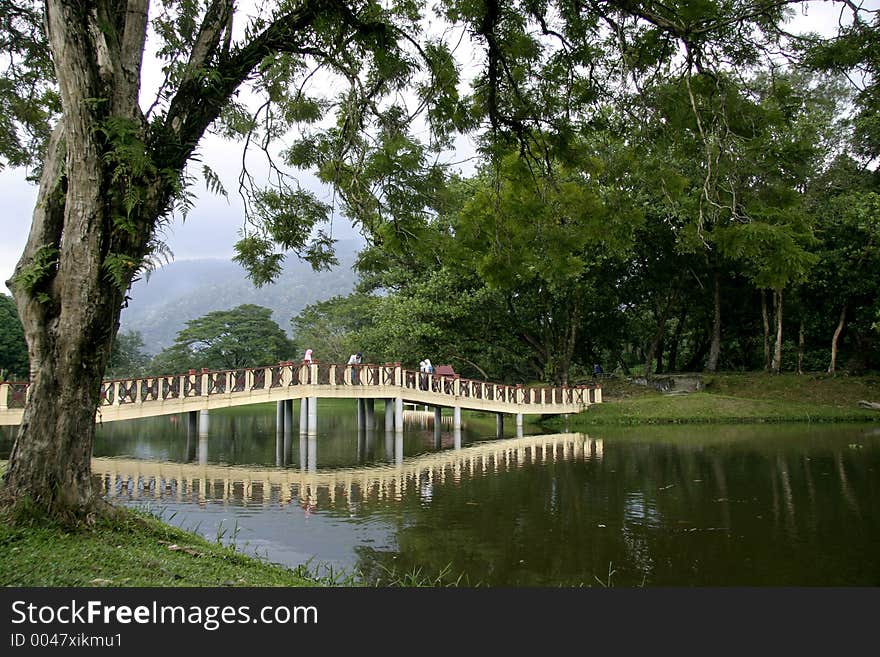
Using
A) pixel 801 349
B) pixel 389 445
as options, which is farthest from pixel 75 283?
pixel 801 349

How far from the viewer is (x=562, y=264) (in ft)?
20.5

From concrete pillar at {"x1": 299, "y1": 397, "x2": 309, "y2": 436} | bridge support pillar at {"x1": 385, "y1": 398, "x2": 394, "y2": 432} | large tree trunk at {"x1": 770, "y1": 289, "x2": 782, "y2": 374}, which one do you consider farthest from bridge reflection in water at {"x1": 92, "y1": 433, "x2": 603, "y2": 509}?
large tree trunk at {"x1": 770, "y1": 289, "x2": 782, "y2": 374}

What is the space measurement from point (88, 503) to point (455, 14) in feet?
17.6

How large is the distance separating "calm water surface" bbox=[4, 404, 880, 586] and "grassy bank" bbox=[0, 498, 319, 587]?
112 cm

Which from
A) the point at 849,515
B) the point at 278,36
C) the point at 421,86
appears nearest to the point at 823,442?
the point at 849,515

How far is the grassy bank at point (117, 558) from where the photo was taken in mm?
4086

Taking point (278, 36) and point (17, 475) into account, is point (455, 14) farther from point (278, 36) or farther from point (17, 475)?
point (17, 475)

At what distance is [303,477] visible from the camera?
11984 millimetres

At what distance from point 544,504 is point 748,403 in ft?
51.6

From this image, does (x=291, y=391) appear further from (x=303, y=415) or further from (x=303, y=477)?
(x=303, y=477)

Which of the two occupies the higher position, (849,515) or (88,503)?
(88,503)

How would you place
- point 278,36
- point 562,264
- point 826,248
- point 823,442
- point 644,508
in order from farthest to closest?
1. point 826,248
2. point 823,442
3. point 644,508
4. point 562,264
5. point 278,36

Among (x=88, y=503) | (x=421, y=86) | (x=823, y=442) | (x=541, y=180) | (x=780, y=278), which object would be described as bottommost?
(x=823, y=442)

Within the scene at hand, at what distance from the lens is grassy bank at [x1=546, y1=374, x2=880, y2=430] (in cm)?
2156
